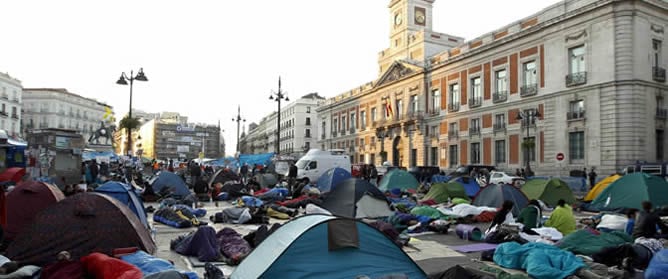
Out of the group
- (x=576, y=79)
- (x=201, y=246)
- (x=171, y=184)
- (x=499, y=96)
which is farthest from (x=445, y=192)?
(x=499, y=96)

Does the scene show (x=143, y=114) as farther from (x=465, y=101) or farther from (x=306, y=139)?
(x=465, y=101)

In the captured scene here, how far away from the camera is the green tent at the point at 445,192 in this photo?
1842cm

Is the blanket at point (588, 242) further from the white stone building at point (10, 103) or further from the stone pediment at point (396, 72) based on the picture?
the white stone building at point (10, 103)

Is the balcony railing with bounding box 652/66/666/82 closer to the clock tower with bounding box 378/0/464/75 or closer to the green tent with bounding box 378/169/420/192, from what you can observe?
the green tent with bounding box 378/169/420/192

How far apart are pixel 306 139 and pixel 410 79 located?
140 ft

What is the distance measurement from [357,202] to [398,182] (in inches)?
444

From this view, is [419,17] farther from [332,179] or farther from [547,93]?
[332,179]

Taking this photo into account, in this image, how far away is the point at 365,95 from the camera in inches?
2394

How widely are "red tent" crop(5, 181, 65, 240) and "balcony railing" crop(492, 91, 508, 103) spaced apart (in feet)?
110

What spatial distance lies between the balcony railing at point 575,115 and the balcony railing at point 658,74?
459 centimetres

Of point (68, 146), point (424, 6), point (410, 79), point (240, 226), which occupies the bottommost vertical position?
point (240, 226)

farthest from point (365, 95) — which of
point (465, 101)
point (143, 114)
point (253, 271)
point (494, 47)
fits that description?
point (143, 114)

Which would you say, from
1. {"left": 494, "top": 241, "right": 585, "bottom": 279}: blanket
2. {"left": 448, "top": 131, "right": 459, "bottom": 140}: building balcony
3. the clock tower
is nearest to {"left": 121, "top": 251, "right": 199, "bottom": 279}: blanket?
{"left": 494, "top": 241, "right": 585, "bottom": 279}: blanket

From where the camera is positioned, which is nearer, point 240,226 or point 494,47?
point 240,226
